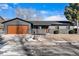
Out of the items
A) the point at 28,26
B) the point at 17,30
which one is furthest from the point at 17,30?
the point at 28,26

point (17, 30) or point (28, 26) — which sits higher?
point (28, 26)

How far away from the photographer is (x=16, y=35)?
27.9ft

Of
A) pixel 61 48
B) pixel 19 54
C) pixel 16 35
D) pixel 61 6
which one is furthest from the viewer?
pixel 16 35

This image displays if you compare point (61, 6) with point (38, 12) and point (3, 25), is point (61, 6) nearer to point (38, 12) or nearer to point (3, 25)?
point (38, 12)

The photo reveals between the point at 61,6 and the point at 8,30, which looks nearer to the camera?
the point at 61,6

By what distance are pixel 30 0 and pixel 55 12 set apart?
2.01 meters

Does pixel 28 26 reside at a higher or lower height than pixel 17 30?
higher

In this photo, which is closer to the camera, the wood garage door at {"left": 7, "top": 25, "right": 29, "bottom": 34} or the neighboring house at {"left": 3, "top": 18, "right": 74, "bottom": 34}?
the wood garage door at {"left": 7, "top": 25, "right": 29, "bottom": 34}

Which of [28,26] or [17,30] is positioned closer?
[17,30]

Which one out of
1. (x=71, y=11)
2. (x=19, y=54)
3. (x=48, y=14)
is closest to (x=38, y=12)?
(x=48, y=14)

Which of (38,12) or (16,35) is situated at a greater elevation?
(38,12)

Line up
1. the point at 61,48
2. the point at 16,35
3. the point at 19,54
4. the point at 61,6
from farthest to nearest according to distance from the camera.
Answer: the point at 16,35 → the point at 61,6 → the point at 61,48 → the point at 19,54

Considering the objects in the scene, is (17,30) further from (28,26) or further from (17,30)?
(28,26)

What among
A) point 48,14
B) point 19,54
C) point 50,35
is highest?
point 48,14
